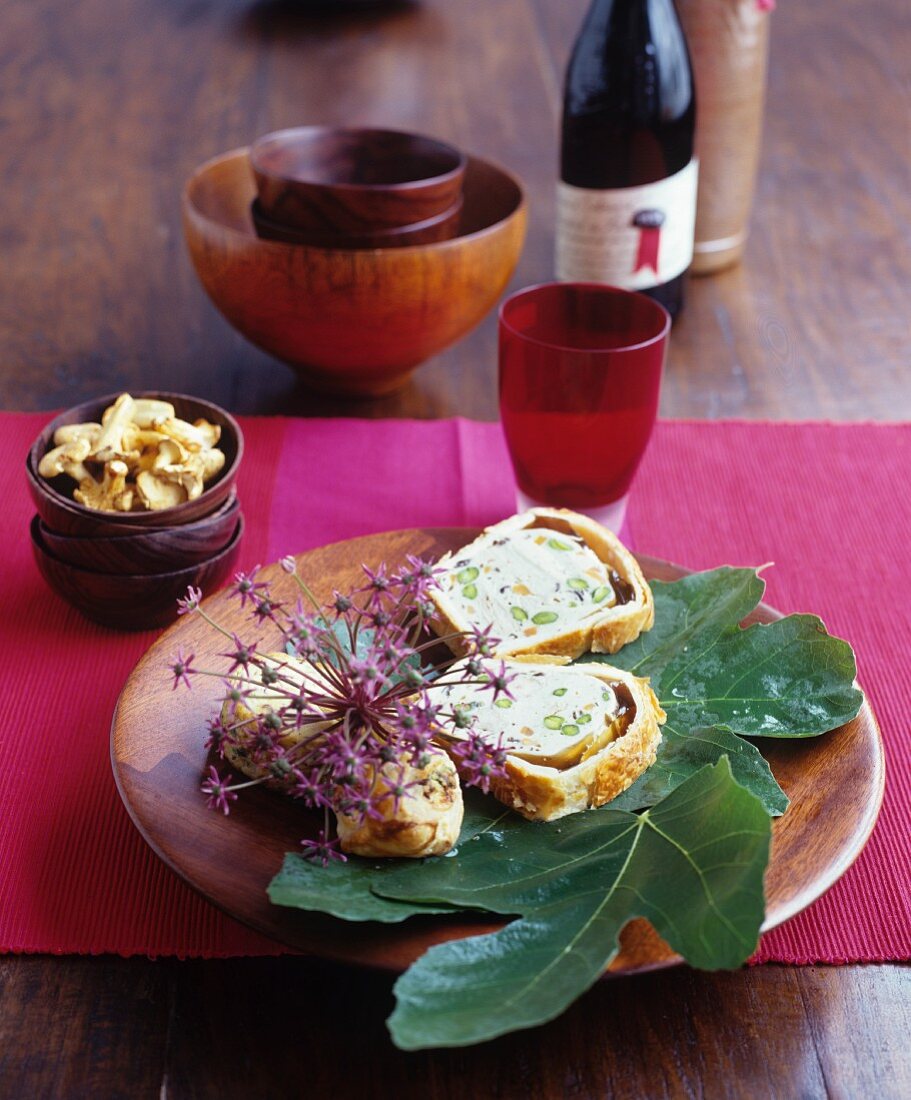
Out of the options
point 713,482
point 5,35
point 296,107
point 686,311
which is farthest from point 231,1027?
point 5,35

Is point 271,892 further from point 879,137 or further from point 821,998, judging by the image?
point 879,137

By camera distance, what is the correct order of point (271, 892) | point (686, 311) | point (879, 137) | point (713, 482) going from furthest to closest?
point (879, 137) < point (686, 311) < point (713, 482) < point (271, 892)

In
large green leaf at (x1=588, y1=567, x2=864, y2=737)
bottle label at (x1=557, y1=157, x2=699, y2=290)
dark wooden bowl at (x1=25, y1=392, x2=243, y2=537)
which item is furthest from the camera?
bottle label at (x1=557, y1=157, x2=699, y2=290)

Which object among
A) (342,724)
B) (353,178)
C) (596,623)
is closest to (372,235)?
(353,178)

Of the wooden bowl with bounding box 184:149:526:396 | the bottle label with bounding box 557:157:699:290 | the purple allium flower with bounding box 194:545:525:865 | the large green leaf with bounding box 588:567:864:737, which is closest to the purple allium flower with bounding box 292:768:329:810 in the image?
the purple allium flower with bounding box 194:545:525:865

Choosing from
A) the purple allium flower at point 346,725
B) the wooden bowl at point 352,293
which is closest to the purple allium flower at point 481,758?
the purple allium flower at point 346,725

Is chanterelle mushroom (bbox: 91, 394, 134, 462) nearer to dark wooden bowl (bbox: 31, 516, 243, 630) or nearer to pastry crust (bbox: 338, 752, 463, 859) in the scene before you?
dark wooden bowl (bbox: 31, 516, 243, 630)
